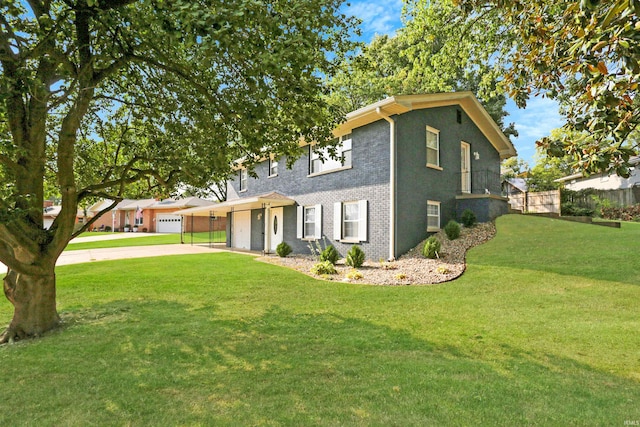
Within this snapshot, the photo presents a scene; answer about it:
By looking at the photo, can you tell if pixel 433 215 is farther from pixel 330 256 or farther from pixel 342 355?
pixel 342 355

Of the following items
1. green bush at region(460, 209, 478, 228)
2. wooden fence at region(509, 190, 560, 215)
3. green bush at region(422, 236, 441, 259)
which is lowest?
green bush at region(422, 236, 441, 259)

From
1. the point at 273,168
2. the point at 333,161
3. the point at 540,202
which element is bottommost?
the point at 540,202

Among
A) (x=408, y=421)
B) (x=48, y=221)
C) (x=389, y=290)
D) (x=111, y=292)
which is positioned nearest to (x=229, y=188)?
(x=111, y=292)

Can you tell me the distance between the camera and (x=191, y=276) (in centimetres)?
962

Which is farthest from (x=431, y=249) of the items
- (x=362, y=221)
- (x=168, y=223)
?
(x=168, y=223)

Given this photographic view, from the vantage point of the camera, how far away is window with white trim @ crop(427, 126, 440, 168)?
1286cm

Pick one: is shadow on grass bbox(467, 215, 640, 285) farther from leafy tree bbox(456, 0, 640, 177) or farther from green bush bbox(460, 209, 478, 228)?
leafy tree bbox(456, 0, 640, 177)

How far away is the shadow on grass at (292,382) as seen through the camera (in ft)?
8.87

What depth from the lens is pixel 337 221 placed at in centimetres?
1285

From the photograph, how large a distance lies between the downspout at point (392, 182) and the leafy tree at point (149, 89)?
585cm

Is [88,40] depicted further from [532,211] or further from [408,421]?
[532,211]

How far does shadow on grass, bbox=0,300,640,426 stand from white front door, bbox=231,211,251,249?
574 inches

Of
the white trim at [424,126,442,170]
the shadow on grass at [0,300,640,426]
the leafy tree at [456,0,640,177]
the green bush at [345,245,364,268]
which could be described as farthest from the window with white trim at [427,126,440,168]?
the shadow on grass at [0,300,640,426]

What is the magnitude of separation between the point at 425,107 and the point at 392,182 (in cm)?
361
